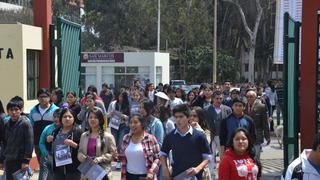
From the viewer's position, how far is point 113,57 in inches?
1463

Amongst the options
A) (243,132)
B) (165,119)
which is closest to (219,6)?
(165,119)

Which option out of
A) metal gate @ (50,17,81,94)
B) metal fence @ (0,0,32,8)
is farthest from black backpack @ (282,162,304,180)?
metal fence @ (0,0,32,8)

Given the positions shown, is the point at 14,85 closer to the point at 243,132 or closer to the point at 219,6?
the point at 243,132

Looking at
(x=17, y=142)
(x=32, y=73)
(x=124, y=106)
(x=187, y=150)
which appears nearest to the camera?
(x=187, y=150)

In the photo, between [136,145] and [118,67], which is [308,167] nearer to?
[136,145]

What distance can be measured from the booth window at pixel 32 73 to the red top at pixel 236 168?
27.6ft

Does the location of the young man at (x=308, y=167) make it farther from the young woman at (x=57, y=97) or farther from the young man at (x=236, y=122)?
the young woman at (x=57, y=97)

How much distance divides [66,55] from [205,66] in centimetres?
3838

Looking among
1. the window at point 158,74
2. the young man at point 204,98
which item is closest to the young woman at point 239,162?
the young man at point 204,98

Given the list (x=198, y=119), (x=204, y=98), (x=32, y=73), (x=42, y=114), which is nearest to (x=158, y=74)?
(x=204, y=98)

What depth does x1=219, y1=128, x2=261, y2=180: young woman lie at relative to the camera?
5715 mm

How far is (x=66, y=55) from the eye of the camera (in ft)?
41.1

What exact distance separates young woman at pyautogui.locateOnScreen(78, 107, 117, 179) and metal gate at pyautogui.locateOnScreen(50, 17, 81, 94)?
15.3 ft

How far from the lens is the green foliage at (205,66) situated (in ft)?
165
